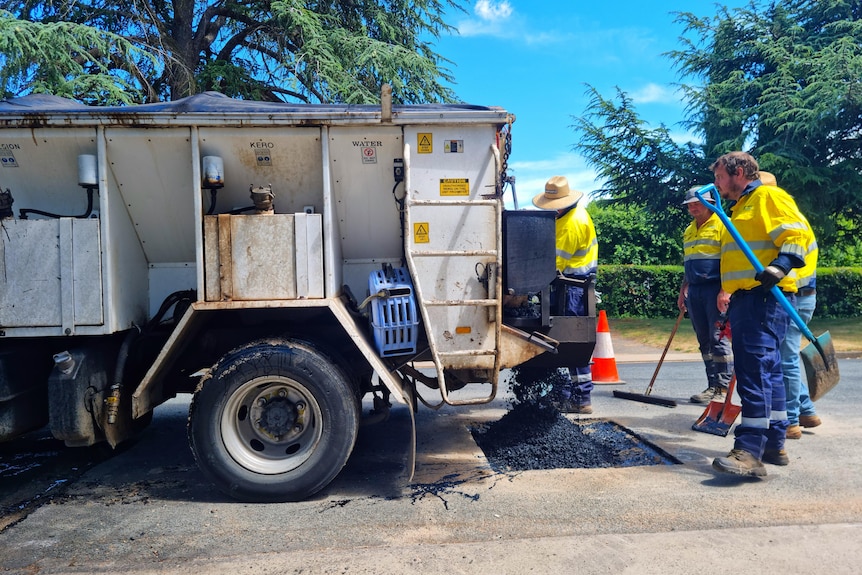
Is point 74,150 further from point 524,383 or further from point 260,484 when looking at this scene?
point 524,383

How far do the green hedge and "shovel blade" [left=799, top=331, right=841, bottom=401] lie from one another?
987 centimetres

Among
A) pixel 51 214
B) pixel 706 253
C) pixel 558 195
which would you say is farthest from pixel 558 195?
pixel 51 214

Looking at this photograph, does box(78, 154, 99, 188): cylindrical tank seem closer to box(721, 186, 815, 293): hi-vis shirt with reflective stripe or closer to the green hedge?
box(721, 186, 815, 293): hi-vis shirt with reflective stripe

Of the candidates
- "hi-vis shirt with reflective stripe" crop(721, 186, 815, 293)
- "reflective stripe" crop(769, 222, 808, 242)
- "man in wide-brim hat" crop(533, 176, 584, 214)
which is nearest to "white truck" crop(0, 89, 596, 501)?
"hi-vis shirt with reflective stripe" crop(721, 186, 815, 293)

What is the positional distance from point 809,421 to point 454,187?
357cm

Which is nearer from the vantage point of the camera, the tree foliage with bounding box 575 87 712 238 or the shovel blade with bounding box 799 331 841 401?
the shovel blade with bounding box 799 331 841 401

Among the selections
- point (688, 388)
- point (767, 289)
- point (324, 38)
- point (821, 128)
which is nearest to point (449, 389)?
point (767, 289)

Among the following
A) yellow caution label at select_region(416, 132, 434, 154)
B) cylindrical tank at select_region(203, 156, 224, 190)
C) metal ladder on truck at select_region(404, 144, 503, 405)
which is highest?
yellow caution label at select_region(416, 132, 434, 154)

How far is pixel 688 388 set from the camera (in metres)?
6.83

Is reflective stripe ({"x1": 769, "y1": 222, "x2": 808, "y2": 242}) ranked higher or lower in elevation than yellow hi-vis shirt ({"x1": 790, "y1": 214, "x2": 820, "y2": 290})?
higher

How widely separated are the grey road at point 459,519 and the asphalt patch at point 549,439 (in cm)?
15

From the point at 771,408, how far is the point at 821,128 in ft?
33.7

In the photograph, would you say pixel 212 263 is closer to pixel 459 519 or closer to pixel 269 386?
pixel 269 386

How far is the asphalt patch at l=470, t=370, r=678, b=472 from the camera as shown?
4254 mm
